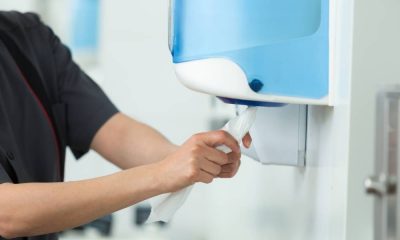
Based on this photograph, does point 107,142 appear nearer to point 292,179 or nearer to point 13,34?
point 13,34

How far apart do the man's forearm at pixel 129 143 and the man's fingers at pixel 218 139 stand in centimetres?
26

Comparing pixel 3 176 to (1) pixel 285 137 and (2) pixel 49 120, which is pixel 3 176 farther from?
(1) pixel 285 137

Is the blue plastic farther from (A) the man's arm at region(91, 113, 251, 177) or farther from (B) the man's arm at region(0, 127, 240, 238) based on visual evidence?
(A) the man's arm at region(91, 113, 251, 177)

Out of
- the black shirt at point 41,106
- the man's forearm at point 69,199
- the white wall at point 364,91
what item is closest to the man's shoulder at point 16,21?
the black shirt at point 41,106

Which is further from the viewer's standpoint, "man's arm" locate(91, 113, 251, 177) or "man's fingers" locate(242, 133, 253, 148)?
"man's arm" locate(91, 113, 251, 177)

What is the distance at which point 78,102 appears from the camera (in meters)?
1.13

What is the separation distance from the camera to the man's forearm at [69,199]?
2.55 feet

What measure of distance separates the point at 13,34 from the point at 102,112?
0.21 m

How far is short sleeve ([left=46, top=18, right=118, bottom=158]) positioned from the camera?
44.2 inches

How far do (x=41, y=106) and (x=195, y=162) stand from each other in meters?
0.43

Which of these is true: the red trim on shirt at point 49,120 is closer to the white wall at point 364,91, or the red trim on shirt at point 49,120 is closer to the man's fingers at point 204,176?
the man's fingers at point 204,176

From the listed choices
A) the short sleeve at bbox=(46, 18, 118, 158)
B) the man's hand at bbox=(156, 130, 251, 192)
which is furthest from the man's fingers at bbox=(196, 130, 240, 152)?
the short sleeve at bbox=(46, 18, 118, 158)

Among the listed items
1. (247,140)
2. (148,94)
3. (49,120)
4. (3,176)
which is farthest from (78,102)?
(148,94)

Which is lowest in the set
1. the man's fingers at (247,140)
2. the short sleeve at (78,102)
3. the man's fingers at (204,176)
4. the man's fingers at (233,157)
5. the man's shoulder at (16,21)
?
the man's fingers at (204,176)
